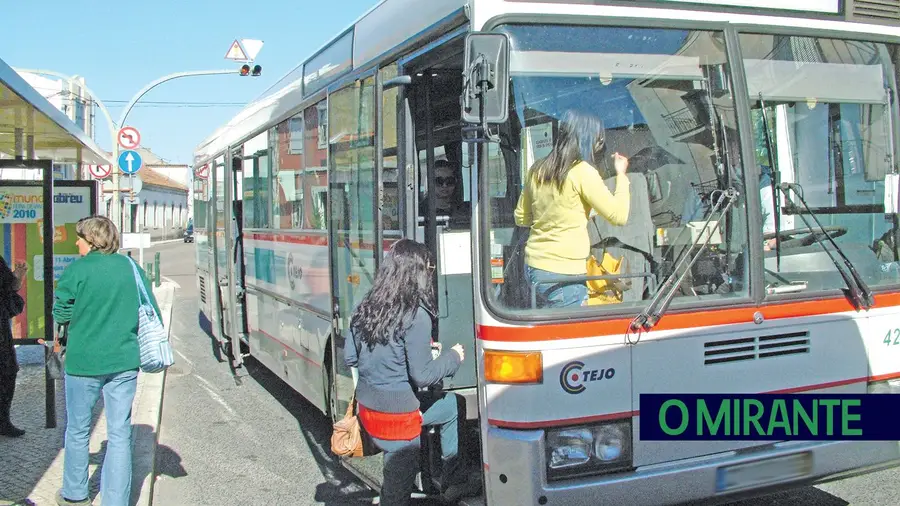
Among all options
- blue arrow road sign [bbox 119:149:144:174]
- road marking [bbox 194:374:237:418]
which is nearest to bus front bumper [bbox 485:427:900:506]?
road marking [bbox 194:374:237:418]

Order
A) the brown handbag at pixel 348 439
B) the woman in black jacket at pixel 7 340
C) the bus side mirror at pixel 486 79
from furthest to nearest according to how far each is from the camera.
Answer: the woman in black jacket at pixel 7 340 < the brown handbag at pixel 348 439 < the bus side mirror at pixel 486 79

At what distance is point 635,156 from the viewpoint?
13.0 feet

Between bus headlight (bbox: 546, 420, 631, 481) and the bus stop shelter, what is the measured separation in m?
4.53

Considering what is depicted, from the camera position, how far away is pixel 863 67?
4.38m

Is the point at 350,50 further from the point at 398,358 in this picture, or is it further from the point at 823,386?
the point at 823,386

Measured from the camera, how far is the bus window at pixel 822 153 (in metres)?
4.04

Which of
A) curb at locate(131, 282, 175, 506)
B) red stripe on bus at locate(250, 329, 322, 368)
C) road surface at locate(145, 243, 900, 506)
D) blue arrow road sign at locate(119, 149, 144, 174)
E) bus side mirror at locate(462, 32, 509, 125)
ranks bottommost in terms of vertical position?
road surface at locate(145, 243, 900, 506)

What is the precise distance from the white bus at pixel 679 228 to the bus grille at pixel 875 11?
0.04ft

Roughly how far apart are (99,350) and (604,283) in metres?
2.95

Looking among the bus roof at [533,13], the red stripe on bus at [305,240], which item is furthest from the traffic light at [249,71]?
the bus roof at [533,13]

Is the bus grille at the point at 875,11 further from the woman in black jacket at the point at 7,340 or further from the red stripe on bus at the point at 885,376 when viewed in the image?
the woman in black jacket at the point at 7,340

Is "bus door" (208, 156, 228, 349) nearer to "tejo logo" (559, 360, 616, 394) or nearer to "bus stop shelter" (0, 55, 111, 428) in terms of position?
"bus stop shelter" (0, 55, 111, 428)

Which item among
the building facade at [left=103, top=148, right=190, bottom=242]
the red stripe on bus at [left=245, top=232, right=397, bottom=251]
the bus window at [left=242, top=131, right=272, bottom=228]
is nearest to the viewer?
the red stripe on bus at [left=245, top=232, right=397, bottom=251]

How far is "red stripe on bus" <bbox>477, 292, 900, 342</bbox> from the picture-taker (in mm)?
3691
